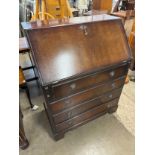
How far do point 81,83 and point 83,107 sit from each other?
348mm

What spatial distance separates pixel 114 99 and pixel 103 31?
2.74 ft

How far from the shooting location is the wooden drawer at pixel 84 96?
1.28m

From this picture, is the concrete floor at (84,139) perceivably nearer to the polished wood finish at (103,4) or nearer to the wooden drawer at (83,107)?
the wooden drawer at (83,107)

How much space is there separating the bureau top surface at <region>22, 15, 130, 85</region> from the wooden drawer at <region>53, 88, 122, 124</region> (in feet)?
1.33

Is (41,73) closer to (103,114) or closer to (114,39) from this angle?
(114,39)

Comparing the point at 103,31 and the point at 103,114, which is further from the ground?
the point at 103,31

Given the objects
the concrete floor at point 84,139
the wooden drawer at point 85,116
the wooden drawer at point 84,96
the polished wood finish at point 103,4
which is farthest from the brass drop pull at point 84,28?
the polished wood finish at point 103,4

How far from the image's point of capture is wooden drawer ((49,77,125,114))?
1281 mm

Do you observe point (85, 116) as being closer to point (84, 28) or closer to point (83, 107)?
point (83, 107)

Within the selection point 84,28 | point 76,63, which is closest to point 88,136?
point 76,63

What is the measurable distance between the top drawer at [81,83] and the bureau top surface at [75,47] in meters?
0.07

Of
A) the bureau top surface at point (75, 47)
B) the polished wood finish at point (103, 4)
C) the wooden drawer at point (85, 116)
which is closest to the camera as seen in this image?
the bureau top surface at point (75, 47)
